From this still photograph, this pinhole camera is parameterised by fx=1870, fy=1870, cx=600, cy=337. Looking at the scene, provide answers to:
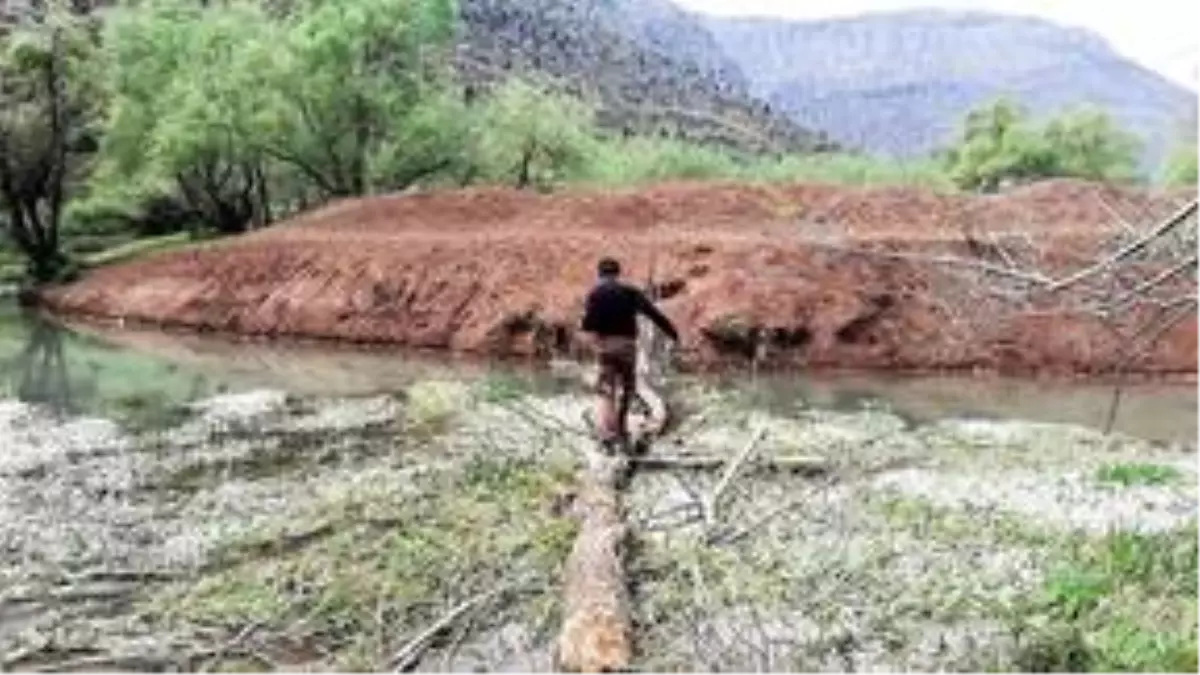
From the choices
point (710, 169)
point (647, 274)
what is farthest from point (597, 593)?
point (710, 169)

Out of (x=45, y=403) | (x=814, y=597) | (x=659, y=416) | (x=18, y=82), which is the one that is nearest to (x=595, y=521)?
(x=814, y=597)

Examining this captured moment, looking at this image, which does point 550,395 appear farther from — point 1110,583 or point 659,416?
point 1110,583

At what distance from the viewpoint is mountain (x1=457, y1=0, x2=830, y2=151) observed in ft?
450

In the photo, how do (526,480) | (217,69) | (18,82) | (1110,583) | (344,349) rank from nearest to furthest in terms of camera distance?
1. (1110,583)
2. (526,480)
3. (344,349)
4. (18,82)
5. (217,69)

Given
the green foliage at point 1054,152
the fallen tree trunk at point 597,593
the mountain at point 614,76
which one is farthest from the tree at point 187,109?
the mountain at point 614,76

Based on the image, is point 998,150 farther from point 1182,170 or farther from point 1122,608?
point 1122,608

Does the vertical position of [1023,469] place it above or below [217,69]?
below

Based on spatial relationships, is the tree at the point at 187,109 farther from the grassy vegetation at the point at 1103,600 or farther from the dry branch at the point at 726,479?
the grassy vegetation at the point at 1103,600

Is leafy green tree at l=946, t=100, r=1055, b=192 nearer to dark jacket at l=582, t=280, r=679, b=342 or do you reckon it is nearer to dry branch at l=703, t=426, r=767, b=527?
dark jacket at l=582, t=280, r=679, b=342

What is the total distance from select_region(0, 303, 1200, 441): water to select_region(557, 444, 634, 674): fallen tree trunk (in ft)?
38.4

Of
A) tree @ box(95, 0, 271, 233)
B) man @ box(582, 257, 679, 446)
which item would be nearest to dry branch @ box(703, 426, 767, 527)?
man @ box(582, 257, 679, 446)

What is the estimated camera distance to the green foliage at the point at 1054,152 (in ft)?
274

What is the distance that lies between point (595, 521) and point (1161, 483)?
700 cm

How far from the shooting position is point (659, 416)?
68.1 ft
